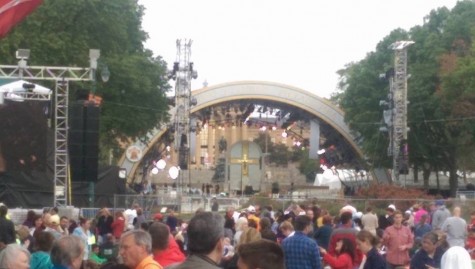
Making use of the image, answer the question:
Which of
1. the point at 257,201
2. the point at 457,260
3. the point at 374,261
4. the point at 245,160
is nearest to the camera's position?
the point at 457,260

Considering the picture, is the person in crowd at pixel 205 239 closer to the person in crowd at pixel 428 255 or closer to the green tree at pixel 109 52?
the person in crowd at pixel 428 255

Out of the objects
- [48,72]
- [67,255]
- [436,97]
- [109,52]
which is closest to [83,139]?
[48,72]

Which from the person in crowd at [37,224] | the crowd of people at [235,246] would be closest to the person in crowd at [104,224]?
the crowd of people at [235,246]

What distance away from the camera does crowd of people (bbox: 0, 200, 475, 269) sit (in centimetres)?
677

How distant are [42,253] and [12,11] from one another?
7.33 ft

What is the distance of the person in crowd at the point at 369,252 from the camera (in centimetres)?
1302

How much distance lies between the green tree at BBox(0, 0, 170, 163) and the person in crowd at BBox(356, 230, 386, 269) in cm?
3700

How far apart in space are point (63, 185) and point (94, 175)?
399 cm

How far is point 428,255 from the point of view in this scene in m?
15.2

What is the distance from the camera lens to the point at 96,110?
33.4 m

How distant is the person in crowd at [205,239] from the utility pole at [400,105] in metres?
50.1

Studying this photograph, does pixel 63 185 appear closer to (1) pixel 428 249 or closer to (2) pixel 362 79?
(1) pixel 428 249

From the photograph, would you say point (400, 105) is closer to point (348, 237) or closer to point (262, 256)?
point (348, 237)

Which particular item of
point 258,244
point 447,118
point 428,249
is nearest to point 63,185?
point 428,249
